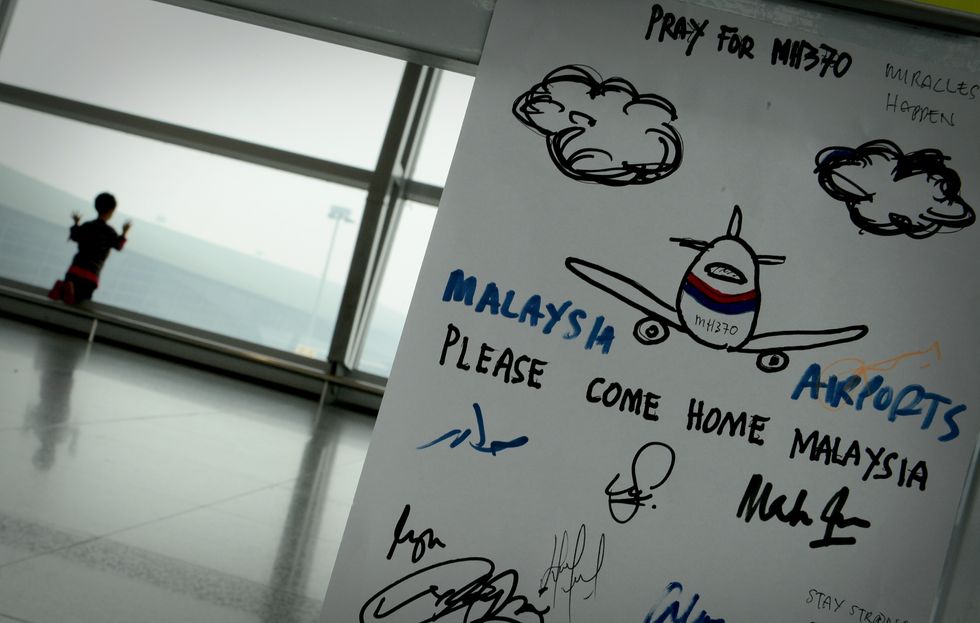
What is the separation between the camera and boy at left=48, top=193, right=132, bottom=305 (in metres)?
6.66

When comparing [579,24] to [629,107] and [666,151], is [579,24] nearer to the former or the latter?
[629,107]

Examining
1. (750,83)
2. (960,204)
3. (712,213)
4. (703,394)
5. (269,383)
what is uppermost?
(750,83)

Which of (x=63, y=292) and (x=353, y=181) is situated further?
(x=353, y=181)

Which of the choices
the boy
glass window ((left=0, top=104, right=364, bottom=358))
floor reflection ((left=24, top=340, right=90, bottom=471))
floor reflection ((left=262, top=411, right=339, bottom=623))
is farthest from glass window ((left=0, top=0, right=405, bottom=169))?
floor reflection ((left=262, top=411, right=339, bottom=623))

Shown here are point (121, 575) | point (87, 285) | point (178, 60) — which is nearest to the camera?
point (121, 575)

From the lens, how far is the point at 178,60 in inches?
285

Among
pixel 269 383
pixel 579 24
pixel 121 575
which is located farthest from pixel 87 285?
pixel 579 24

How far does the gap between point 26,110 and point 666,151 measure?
761 centimetres
